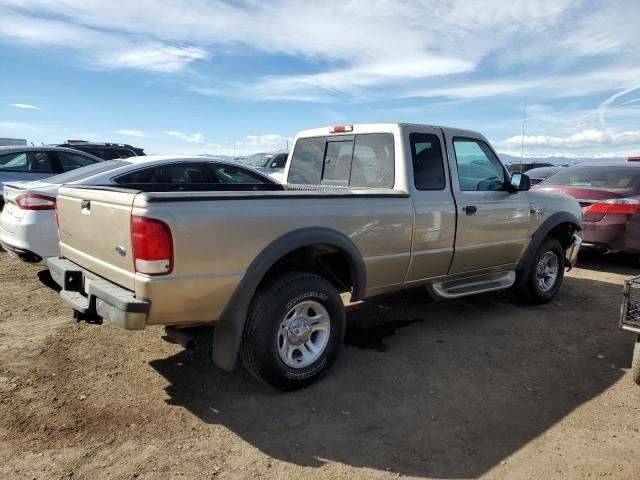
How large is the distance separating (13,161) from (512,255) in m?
8.08

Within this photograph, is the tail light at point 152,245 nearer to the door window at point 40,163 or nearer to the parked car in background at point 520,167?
the door window at point 40,163

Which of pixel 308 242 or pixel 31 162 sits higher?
pixel 31 162

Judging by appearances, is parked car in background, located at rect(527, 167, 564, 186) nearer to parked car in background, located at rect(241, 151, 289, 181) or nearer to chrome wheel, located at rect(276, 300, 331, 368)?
parked car in background, located at rect(241, 151, 289, 181)

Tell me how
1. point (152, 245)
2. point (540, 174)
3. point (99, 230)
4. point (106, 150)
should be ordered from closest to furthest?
point (152, 245), point (99, 230), point (106, 150), point (540, 174)

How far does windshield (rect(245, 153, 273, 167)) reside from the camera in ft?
50.5

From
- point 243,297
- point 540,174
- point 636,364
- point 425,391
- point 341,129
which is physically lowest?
point 425,391

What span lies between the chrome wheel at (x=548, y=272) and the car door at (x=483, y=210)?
22.2 inches

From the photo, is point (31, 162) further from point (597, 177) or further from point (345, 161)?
point (597, 177)

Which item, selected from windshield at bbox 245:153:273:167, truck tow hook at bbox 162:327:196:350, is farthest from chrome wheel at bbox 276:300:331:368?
windshield at bbox 245:153:273:167

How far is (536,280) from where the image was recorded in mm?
5633

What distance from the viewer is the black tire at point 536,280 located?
218 inches

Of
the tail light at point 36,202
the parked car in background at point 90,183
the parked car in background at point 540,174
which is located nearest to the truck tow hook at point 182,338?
the parked car in background at point 90,183

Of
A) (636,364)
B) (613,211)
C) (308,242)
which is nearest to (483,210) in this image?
(636,364)

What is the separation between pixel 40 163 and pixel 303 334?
23.1ft
